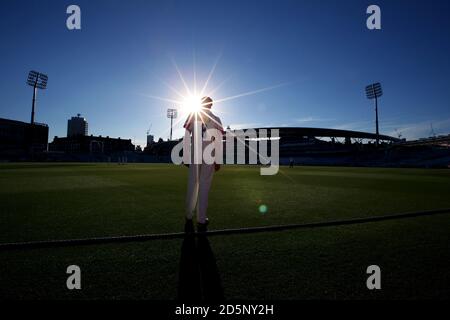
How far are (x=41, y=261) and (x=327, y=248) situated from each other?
11.0 feet

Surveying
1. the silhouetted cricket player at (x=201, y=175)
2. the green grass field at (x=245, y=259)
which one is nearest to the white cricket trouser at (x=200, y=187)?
the silhouetted cricket player at (x=201, y=175)

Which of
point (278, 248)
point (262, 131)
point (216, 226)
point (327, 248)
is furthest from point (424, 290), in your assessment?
point (262, 131)

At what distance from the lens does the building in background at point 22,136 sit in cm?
8744

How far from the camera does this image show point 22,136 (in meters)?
96.5

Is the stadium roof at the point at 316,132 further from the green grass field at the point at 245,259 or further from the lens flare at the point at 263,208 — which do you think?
the green grass field at the point at 245,259

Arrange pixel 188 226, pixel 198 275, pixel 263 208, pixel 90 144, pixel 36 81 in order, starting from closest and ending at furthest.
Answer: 1. pixel 198 275
2. pixel 188 226
3. pixel 263 208
4. pixel 36 81
5. pixel 90 144

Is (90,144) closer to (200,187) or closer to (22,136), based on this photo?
(22,136)

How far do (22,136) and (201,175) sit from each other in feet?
396

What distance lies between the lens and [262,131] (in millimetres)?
95688

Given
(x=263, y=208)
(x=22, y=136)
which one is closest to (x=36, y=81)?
(x=22, y=136)

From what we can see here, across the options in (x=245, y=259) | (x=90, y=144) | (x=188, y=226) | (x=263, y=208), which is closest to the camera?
(x=245, y=259)

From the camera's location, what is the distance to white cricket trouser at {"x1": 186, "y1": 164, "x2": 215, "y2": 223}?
4.18 metres

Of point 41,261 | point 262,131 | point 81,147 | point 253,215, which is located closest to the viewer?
point 41,261
